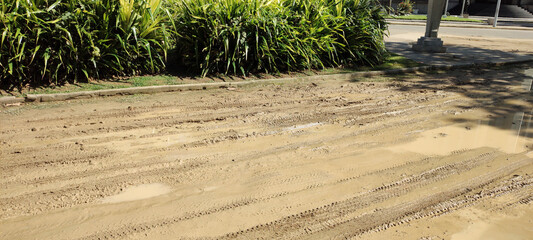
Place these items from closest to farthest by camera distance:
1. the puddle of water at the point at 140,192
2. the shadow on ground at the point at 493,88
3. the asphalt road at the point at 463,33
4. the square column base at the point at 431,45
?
1. the puddle of water at the point at 140,192
2. the shadow on ground at the point at 493,88
3. the square column base at the point at 431,45
4. the asphalt road at the point at 463,33

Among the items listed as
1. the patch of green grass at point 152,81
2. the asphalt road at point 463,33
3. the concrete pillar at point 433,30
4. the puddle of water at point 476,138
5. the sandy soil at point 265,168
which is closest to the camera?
the sandy soil at point 265,168

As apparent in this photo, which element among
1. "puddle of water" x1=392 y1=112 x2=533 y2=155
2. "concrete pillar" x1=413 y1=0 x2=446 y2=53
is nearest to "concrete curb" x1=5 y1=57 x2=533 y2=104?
"concrete pillar" x1=413 y1=0 x2=446 y2=53

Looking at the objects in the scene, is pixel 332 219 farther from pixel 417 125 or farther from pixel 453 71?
pixel 453 71

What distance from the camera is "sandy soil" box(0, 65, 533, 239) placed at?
143 inches

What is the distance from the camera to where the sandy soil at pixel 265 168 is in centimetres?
364

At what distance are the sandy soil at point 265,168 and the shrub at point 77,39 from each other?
1.05 metres

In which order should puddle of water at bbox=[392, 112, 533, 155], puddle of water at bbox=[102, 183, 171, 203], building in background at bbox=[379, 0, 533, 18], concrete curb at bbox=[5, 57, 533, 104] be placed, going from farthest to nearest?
building in background at bbox=[379, 0, 533, 18] → concrete curb at bbox=[5, 57, 533, 104] → puddle of water at bbox=[392, 112, 533, 155] → puddle of water at bbox=[102, 183, 171, 203]

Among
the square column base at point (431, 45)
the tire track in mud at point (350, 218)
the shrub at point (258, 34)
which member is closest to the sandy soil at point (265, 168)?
the tire track in mud at point (350, 218)

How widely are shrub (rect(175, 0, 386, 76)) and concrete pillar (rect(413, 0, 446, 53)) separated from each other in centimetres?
327

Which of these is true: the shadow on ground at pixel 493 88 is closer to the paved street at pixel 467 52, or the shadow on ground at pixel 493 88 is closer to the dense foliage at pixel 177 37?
the paved street at pixel 467 52

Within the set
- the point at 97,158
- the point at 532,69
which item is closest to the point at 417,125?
the point at 97,158

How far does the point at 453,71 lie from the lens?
1054 cm

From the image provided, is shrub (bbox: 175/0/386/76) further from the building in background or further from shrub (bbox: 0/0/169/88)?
the building in background

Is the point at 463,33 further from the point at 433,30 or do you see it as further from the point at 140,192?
the point at 140,192
